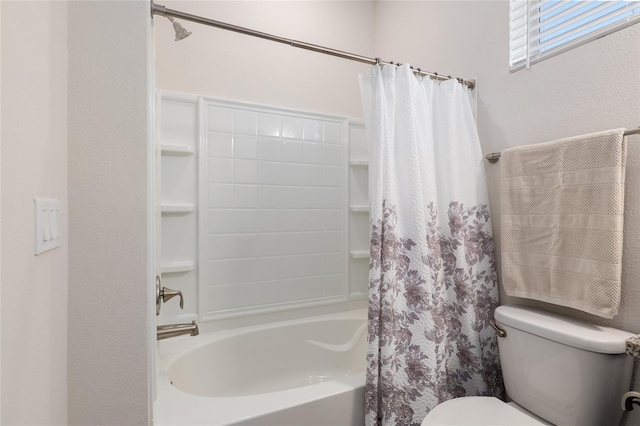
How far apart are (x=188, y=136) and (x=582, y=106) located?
1.87 m

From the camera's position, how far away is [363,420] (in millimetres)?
1399

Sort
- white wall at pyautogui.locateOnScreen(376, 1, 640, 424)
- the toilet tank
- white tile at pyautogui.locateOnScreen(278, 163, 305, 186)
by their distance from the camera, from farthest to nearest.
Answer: white tile at pyautogui.locateOnScreen(278, 163, 305, 186) → white wall at pyautogui.locateOnScreen(376, 1, 640, 424) → the toilet tank

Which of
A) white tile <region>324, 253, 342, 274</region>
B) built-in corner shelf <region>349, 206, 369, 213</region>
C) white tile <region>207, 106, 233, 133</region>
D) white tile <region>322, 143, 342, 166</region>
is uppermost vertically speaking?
white tile <region>207, 106, 233, 133</region>

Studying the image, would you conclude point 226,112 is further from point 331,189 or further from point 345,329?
point 345,329

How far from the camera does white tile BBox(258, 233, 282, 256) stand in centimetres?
207

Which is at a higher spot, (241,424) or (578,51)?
(578,51)

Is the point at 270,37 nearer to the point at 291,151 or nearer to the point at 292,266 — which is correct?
the point at 291,151

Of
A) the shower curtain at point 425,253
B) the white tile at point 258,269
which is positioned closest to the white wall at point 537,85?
the shower curtain at point 425,253

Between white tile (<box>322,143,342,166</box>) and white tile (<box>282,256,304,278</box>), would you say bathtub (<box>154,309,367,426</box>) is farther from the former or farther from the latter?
white tile (<box>322,143,342,166</box>)

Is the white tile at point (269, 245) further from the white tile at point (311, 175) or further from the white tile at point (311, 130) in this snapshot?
the white tile at point (311, 130)

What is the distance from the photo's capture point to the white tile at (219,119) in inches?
75.5

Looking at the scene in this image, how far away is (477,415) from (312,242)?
1345 mm

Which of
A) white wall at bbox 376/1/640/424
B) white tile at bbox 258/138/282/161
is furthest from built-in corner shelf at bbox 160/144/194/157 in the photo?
white wall at bbox 376/1/640/424

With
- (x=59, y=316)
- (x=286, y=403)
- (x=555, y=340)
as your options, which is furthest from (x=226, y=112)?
(x=555, y=340)
